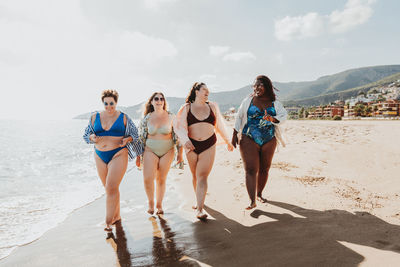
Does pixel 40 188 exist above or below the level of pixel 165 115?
below

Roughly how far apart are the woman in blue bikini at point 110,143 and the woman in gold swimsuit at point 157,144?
0.37 meters

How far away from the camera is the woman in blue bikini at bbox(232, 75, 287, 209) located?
13.9ft

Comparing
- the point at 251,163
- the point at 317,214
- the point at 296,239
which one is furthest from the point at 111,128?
the point at 317,214

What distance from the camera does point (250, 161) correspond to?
4.20m

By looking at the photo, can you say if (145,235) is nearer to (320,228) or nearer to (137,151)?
(137,151)

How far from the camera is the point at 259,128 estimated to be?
432cm

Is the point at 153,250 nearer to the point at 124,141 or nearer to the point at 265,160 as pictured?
the point at 124,141

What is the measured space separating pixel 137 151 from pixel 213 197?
2049 millimetres

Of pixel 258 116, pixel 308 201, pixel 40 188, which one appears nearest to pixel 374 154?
A: pixel 308 201

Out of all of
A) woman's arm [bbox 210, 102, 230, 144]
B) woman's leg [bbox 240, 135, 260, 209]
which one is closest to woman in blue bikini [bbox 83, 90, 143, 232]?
woman's arm [bbox 210, 102, 230, 144]

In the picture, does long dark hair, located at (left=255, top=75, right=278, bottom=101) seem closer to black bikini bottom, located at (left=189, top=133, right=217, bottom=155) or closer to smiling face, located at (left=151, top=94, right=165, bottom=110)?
black bikini bottom, located at (left=189, top=133, right=217, bottom=155)

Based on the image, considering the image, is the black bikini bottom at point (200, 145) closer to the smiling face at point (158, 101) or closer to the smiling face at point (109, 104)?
the smiling face at point (158, 101)

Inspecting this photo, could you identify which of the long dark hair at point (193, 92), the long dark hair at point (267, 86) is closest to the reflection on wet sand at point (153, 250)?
the long dark hair at point (193, 92)

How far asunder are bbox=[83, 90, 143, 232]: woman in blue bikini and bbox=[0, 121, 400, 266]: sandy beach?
61 centimetres
